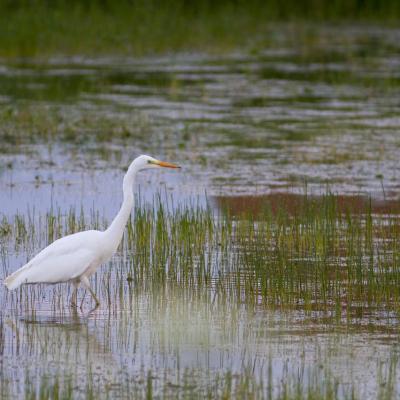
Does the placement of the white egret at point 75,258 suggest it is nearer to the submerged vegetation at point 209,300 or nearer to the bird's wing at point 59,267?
the bird's wing at point 59,267

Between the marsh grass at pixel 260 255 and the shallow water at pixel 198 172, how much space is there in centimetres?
16

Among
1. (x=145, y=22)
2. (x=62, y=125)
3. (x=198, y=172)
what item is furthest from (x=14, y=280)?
(x=145, y=22)

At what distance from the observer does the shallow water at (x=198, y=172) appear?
27.0 feet

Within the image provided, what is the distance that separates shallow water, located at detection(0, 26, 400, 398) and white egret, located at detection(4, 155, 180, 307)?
25cm

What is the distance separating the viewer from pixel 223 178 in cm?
1680

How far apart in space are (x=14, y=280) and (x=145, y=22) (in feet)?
83.2

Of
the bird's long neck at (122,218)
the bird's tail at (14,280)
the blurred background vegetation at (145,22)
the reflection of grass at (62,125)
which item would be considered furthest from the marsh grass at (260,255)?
the blurred background vegetation at (145,22)

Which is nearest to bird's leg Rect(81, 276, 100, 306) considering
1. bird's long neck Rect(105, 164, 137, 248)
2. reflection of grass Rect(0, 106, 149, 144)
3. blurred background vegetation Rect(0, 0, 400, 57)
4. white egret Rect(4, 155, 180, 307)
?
white egret Rect(4, 155, 180, 307)

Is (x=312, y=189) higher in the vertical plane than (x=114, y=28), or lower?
lower

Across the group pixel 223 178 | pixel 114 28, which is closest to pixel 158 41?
pixel 114 28

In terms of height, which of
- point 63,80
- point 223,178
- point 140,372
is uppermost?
point 63,80

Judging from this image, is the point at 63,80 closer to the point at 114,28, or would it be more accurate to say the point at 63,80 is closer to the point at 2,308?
the point at 114,28

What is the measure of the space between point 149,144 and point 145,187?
324 cm

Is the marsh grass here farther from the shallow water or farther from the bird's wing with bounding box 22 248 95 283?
the bird's wing with bounding box 22 248 95 283
